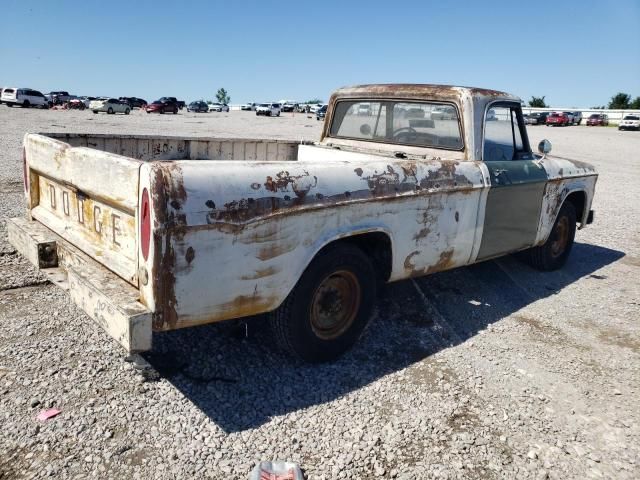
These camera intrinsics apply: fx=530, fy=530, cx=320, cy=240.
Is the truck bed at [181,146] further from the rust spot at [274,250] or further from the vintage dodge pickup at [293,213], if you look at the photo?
the rust spot at [274,250]

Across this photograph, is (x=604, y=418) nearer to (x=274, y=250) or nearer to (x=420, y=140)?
(x=274, y=250)

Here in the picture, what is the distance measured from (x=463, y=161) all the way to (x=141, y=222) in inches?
100

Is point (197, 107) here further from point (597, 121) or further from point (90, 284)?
point (90, 284)

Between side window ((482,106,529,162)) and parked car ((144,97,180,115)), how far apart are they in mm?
44909

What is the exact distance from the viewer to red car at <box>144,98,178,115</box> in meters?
45.7

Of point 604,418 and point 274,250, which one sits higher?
point 274,250

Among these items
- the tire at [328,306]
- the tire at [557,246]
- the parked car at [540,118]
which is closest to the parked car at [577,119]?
the parked car at [540,118]

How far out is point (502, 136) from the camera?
4648 mm

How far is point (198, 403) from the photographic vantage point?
116 inches

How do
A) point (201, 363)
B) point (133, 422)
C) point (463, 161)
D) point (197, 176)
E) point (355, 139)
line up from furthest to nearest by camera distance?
point (355, 139), point (463, 161), point (201, 363), point (133, 422), point (197, 176)

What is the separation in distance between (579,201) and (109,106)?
1602 inches

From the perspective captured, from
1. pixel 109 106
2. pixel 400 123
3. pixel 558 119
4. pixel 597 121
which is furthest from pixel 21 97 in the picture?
pixel 597 121

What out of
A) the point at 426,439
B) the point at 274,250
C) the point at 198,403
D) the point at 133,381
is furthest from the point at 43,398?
the point at 426,439

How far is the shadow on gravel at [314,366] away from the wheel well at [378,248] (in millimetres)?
578
